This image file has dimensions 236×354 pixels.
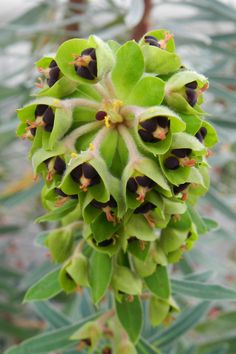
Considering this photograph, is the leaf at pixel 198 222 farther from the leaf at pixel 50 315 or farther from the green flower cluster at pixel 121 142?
the leaf at pixel 50 315

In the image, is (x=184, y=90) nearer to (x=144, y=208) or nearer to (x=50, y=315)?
(x=144, y=208)

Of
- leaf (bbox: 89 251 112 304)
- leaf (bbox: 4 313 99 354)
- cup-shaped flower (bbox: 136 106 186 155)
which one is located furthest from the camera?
leaf (bbox: 4 313 99 354)

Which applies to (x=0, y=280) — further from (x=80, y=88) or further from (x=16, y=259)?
(x=80, y=88)

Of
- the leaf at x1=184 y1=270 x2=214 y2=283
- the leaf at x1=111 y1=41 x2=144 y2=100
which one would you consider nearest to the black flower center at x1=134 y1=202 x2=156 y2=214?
the leaf at x1=111 y1=41 x2=144 y2=100

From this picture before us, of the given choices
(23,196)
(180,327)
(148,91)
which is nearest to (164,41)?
(148,91)

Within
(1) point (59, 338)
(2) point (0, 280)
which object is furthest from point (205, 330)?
(2) point (0, 280)

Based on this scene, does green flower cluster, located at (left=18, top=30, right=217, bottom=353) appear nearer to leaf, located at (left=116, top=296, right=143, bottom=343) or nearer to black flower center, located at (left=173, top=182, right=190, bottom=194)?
black flower center, located at (left=173, top=182, right=190, bottom=194)

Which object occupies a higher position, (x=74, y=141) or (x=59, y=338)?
(x=74, y=141)
